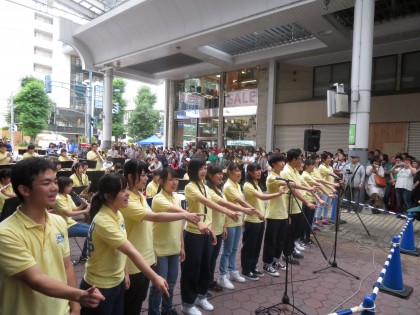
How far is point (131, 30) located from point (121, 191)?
51.2 ft

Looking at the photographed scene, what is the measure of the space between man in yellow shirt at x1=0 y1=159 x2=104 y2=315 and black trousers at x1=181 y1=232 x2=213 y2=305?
71.9 inches

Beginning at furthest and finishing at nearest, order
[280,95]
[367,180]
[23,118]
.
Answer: [23,118] < [280,95] < [367,180]

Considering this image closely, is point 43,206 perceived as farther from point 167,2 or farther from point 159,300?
point 167,2

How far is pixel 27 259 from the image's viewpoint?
66.2 inches

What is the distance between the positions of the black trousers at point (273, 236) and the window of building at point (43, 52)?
5374cm

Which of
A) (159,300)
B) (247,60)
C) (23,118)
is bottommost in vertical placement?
(159,300)

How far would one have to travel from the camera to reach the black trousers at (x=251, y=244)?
462 cm

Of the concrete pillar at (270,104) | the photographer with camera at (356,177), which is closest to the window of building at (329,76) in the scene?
the concrete pillar at (270,104)

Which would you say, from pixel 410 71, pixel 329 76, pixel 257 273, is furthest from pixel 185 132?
pixel 257 273

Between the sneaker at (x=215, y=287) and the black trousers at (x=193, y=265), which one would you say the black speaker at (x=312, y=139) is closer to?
the sneaker at (x=215, y=287)

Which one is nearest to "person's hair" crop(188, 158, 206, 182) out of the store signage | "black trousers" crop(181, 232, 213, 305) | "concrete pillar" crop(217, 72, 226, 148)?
"black trousers" crop(181, 232, 213, 305)

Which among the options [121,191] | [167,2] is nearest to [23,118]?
[167,2]

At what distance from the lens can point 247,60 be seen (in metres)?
17.3

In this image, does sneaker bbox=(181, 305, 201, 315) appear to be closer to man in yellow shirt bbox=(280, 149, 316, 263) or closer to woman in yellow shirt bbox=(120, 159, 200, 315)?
woman in yellow shirt bbox=(120, 159, 200, 315)
